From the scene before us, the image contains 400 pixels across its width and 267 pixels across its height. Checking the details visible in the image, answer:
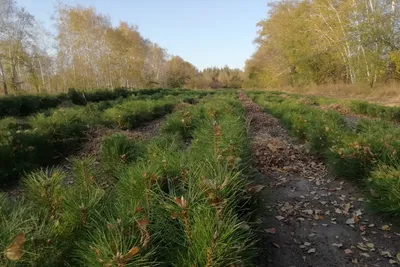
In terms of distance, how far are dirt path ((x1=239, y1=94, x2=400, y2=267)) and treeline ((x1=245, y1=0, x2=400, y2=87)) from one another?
1563cm

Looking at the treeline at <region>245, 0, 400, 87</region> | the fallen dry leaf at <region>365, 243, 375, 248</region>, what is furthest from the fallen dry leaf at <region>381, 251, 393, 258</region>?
the treeline at <region>245, 0, 400, 87</region>

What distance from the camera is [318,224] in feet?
9.94

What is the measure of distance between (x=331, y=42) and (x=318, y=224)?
76.2ft

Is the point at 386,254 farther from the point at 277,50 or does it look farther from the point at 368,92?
the point at 277,50

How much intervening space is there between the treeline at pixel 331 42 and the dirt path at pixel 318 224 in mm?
15631

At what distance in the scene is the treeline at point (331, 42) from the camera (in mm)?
16922

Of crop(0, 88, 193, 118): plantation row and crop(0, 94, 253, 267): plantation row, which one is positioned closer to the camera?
crop(0, 94, 253, 267): plantation row

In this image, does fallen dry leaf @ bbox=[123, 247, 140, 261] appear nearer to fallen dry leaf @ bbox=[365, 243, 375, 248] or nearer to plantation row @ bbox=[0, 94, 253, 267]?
plantation row @ bbox=[0, 94, 253, 267]

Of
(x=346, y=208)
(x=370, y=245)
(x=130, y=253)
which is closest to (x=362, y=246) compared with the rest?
(x=370, y=245)

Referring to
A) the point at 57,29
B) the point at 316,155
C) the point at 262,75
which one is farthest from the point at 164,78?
the point at 316,155

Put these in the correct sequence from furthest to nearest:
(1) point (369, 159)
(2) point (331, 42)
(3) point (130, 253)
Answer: (2) point (331, 42)
(1) point (369, 159)
(3) point (130, 253)

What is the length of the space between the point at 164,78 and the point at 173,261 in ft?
155

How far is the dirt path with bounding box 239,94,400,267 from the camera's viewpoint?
248 centimetres

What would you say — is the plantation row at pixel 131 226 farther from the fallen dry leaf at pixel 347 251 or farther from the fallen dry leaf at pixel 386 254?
the fallen dry leaf at pixel 386 254
